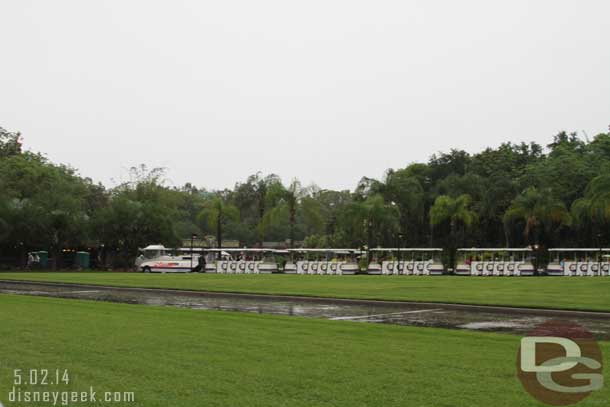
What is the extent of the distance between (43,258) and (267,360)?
54.8m

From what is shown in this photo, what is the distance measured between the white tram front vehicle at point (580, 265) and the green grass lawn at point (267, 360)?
33750 millimetres

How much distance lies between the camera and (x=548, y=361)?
972cm

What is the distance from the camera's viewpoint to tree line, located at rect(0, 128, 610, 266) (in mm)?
59594

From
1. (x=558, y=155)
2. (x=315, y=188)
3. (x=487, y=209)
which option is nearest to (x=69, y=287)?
(x=315, y=188)

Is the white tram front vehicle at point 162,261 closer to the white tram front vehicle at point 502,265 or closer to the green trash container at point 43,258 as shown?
the green trash container at point 43,258

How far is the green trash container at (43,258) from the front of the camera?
194 feet

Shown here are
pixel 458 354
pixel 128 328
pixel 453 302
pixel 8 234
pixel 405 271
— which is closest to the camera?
pixel 458 354

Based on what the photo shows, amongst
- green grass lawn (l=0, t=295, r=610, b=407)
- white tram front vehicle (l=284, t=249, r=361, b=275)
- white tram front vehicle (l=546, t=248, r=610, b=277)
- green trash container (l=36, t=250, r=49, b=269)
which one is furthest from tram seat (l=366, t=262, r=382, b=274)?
green grass lawn (l=0, t=295, r=610, b=407)

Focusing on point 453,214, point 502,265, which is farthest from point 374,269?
point 453,214

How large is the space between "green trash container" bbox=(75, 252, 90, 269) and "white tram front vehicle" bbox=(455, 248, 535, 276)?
3260cm

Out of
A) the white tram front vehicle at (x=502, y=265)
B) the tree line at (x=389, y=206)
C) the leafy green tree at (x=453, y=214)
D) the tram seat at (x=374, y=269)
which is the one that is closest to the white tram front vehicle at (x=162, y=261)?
the tree line at (x=389, y=206)

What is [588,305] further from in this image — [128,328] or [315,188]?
[315,188]

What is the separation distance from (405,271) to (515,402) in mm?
42866

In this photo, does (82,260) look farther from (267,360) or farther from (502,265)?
(267,360)
